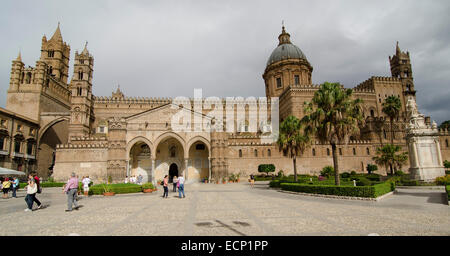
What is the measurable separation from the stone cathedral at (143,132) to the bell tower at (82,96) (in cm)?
18

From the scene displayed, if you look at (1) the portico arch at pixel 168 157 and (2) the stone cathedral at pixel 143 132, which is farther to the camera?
(1) the portico arch at pixel 168 157

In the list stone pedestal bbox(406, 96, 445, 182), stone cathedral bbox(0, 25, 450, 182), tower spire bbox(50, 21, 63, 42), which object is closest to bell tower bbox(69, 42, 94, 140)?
stone cathedral bbox(0, 25, 450, 182)

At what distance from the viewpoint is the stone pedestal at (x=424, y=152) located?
770 inches

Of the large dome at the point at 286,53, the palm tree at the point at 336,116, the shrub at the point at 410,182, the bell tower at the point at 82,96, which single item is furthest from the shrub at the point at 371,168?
the bell tower at the point at 82,96

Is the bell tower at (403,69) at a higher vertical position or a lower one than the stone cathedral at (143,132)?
higher

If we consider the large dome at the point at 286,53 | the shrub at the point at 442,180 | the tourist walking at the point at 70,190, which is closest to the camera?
the tourist walking at the point at 70,190

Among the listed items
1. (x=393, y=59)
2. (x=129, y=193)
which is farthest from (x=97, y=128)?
(x=393, y=59)

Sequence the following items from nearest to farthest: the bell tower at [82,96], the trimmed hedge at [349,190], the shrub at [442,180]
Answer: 1. the trimmed hedge at [349,190]
2. the shrub at [442,180]
3. the bell tower at [82,96]

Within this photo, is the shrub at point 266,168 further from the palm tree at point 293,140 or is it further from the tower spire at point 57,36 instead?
the tower spire at point 57,36

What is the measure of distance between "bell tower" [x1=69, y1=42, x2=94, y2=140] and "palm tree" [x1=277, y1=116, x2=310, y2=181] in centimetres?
3830

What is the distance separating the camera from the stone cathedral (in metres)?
33.5

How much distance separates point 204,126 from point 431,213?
2804 centimetres

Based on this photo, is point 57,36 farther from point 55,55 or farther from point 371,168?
point 371,168

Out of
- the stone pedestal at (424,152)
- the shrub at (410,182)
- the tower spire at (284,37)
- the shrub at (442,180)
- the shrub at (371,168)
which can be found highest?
the tower spire at (284,37)
